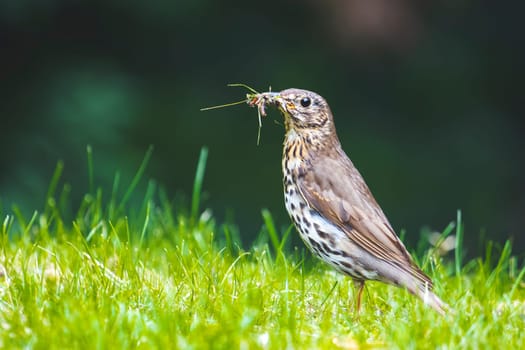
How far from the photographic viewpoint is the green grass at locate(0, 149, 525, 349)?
2908 mm

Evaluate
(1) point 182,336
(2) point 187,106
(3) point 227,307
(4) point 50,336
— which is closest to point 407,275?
(3) point 227,307

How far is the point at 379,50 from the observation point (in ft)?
26.0

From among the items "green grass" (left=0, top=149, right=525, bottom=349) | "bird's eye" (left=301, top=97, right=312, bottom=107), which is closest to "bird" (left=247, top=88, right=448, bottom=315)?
"bird's eye" (left=301, top=97, right=312, bottom=107)

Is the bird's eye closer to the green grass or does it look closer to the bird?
the bird

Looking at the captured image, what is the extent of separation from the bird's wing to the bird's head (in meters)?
0.15

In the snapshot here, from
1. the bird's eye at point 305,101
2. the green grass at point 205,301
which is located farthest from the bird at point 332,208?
the green grass at point 205,301

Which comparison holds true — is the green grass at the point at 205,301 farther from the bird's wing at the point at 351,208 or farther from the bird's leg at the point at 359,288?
the bird's wing at the point at 351,208

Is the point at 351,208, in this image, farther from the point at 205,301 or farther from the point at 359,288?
the point at 205,301

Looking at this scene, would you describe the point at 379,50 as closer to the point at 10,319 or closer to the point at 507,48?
the point at 507,48

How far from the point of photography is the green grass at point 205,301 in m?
2.91

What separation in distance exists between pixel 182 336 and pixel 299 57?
515 cm

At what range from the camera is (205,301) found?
10.9ft

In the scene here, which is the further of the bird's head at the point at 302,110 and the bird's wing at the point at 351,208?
the bird's head at the point at 302,110

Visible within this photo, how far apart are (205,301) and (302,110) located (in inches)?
44.2
